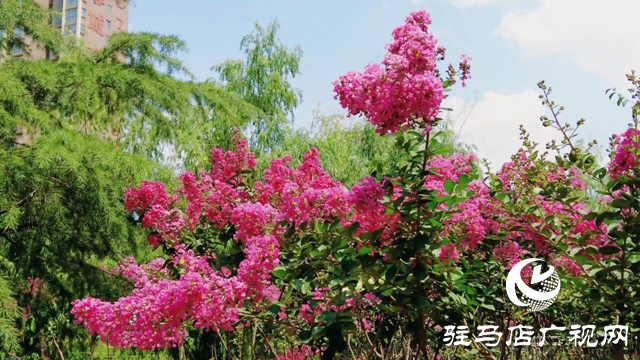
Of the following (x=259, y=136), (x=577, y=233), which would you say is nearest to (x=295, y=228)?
(x=577, y=233)

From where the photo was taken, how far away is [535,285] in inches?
94.3

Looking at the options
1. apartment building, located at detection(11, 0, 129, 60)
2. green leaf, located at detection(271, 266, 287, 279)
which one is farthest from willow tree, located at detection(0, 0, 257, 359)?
apartment building, located at detection(11, 0, 129, 60)

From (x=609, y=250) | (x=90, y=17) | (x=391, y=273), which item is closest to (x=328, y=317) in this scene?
(x=391, y=273)

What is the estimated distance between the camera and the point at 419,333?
2105mm

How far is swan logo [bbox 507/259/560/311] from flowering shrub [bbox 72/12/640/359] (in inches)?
1.7

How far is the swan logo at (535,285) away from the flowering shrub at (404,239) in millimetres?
42

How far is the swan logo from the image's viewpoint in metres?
2.29

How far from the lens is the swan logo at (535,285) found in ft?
7.52

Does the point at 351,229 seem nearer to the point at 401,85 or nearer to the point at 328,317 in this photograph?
the point at 328,317

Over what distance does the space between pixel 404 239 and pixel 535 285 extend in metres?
0.78

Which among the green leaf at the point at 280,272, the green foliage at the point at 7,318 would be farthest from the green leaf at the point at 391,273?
the green foliage at the point at 7,318

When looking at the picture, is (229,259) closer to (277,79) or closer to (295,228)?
(295,228)

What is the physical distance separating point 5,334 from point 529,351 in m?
3.24

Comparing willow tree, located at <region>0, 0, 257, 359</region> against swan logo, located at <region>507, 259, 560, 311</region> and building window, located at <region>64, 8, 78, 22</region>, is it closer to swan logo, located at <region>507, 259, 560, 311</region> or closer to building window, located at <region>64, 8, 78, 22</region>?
swan logo, located at <region>507, 259, 560, 311</region>
